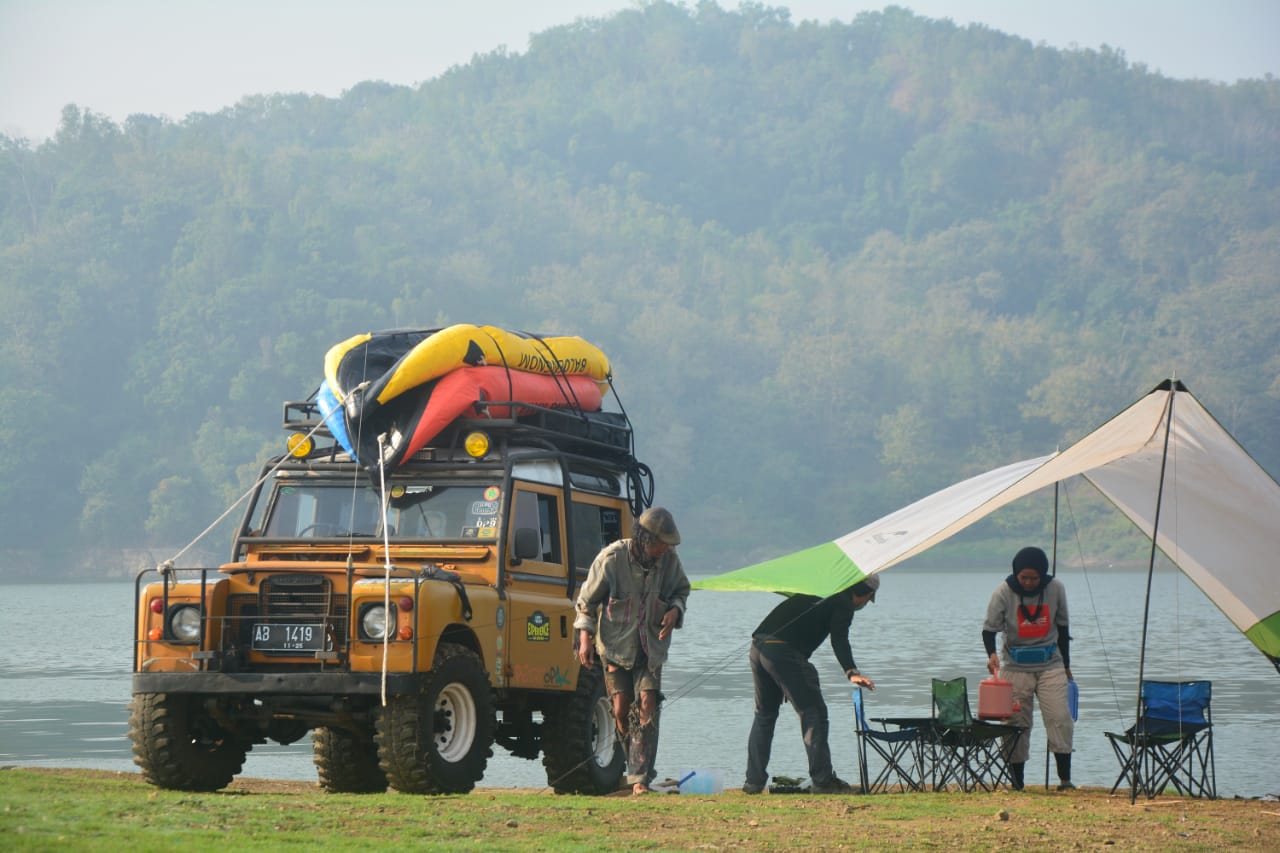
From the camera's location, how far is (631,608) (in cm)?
1181

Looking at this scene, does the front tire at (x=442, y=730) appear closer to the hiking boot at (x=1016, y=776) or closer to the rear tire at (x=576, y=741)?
the rear tire at (x=576, y=741)

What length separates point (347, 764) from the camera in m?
13.5

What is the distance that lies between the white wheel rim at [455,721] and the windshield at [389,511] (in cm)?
127

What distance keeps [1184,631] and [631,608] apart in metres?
44.9

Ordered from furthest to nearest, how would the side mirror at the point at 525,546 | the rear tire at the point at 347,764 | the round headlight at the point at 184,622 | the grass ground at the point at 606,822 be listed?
the rear tire at the point at 347,764 → the side mirror at the point at 525,546 → the round headlight at the point at 184,622 → the grass ground at the point at 606,822

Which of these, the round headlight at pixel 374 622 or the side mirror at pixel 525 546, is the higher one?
the side mirror at pixel 525 546

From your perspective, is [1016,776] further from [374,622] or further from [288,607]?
[288,607]

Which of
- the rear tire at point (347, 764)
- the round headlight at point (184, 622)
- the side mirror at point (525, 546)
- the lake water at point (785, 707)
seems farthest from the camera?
the lake water at point (785, 707)

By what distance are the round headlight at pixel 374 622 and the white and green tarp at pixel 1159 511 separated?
2.41 m

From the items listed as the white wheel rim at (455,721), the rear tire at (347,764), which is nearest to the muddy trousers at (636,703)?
the white wheel rim at (455,721)

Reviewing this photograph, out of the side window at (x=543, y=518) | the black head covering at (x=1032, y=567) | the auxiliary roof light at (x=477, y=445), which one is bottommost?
the black head covering at (x=1032, y=567)

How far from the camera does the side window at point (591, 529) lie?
551 inches

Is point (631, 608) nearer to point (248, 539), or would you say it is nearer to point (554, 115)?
point (248, 539)

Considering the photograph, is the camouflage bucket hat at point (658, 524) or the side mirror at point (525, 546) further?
the side mirror at point (525, 546)
